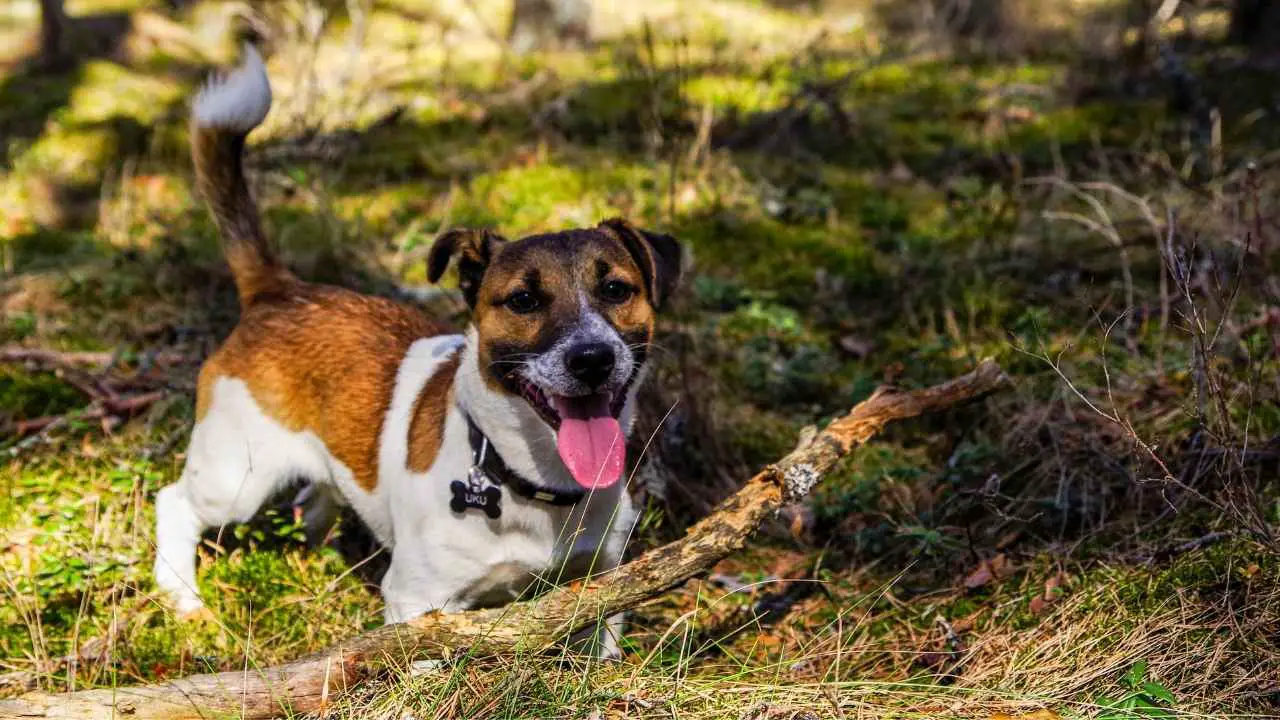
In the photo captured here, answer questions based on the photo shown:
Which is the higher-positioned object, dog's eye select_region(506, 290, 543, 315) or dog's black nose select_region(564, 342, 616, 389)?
dog's eye select_region(506, 290, 543, 315)

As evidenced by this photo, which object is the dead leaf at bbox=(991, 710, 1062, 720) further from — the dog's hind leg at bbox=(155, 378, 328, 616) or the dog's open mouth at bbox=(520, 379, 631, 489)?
the dog's hind leg at bbox=(155, 378, 328, 616)

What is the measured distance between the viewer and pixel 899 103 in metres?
9.16

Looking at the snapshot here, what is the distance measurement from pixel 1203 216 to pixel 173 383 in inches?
213

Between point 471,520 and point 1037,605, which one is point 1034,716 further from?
point 471,520

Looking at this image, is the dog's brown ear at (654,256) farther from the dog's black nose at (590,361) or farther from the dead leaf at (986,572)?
the dead leaf at (986,572)

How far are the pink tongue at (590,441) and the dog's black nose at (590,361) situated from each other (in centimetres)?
13

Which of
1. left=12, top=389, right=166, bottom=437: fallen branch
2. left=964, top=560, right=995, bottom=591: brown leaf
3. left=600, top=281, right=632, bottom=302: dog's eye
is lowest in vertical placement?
left=964, top=560, right=995, bottom=591: brown leaf

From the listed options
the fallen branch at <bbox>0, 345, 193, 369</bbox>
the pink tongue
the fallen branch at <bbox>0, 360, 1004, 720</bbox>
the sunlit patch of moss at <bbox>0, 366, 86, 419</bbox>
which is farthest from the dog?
the sunlit patch of moss at <bbox>0, 366, 86, 419</bbox>

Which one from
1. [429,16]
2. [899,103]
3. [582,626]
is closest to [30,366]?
[582,626]

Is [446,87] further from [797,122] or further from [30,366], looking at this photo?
[30,366]

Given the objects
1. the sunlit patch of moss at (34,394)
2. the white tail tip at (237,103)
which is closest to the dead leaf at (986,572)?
the white tail tip at (237,103)

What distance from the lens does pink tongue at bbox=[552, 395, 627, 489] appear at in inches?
128

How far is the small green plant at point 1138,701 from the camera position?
2.77 meters

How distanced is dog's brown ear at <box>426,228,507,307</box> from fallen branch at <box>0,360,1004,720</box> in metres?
1.22
